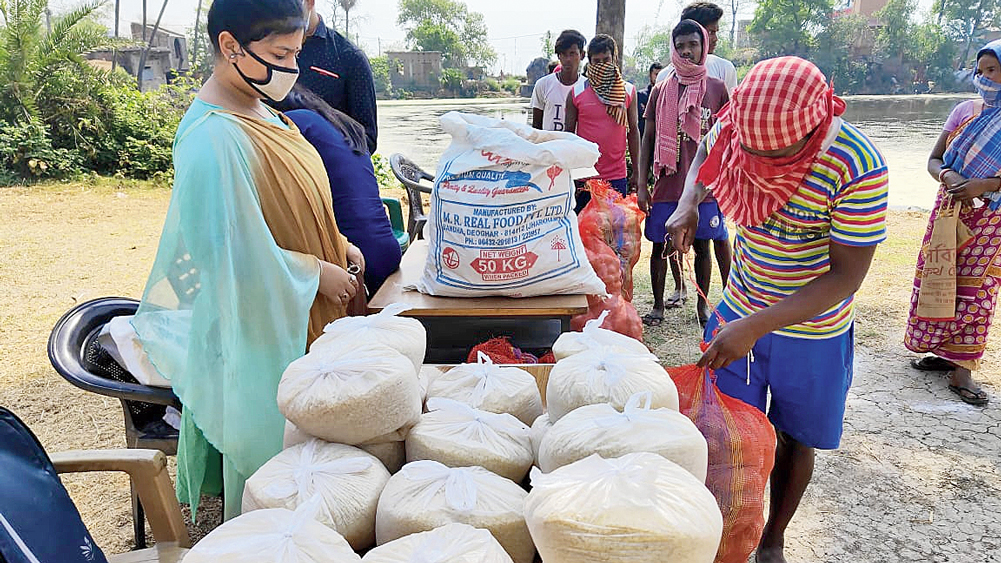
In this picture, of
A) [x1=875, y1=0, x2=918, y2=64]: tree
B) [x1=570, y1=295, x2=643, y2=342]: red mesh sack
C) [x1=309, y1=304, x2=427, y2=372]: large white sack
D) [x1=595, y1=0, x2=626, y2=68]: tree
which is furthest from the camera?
[x1=875, y1=0, x2=918, y2=64]: tree

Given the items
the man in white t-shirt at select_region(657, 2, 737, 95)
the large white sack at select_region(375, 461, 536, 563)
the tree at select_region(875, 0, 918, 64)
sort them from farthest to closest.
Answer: the tree at select_region(875, 0, 918, 64)
the man in white t-shirt at select_region(657, 2, 737, 95)
the large white sack at select_region(375, 461, 536, 563)

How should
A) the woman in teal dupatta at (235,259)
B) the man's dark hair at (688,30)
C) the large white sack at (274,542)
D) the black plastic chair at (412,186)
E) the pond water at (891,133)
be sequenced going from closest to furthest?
the large white sack at (274,542) → the woman in teal dupatta at (235,259) → the man's dark hair at (688,30) → the black plastic chair at (412,186) → the pond water at (891,133)

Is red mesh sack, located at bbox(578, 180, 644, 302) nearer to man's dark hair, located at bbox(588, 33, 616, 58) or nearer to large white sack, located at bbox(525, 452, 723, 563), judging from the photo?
man's dark hair, located at bbox(588, 33, 616, 58)

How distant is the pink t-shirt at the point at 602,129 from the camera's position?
440 centimetres

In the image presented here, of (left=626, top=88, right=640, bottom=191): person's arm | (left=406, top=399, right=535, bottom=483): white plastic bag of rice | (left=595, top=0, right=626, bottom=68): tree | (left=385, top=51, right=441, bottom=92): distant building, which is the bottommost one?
(left=406, top=399, right=535, bottom=483): white plastic bag of rice

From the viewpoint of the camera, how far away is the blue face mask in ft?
10.2

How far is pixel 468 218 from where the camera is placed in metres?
2.36

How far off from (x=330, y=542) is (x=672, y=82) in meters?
3.65

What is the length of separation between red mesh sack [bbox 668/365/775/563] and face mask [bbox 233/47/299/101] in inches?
50.2

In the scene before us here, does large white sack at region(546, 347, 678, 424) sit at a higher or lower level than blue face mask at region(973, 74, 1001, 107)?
lower

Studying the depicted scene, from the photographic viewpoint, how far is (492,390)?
141cm

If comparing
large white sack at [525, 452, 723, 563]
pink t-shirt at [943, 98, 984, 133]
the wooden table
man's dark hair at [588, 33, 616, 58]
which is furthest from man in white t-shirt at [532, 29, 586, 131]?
large white sack at [525, 452, 723, 563]

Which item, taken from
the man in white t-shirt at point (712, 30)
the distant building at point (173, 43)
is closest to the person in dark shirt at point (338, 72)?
the man in white t-shirt at point (712, 30)

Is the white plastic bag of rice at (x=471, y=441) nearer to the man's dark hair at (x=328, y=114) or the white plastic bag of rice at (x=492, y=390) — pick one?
the white plastic bag of rice at (x=492, y=390)
